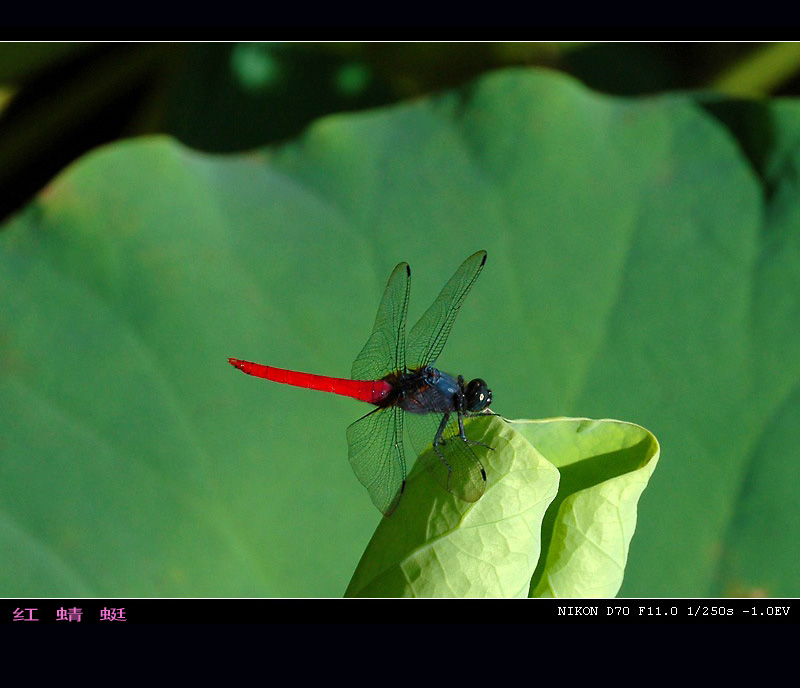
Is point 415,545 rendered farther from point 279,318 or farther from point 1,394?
point 1,394

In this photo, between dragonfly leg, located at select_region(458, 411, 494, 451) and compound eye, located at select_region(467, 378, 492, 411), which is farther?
compound eye, located at select_region(467, 378, 492, 411)

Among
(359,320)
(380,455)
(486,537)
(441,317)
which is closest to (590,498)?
(486,537)

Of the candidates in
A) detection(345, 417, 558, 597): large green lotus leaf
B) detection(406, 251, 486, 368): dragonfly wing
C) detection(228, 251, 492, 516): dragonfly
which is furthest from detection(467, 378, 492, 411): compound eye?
detection(345, 417, 558, 597): large green lotus leaf

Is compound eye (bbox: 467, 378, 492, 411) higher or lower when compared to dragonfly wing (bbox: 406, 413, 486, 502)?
higher

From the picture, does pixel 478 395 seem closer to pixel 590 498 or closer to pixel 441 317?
pixel 441 317

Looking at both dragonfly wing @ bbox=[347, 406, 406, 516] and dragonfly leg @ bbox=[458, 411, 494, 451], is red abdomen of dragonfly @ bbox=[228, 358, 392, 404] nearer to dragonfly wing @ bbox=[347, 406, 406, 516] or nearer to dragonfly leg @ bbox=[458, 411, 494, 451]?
dragonfly wing @ bbox=[347, 406, 406, 516]

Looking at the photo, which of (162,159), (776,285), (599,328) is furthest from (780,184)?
(162,159)

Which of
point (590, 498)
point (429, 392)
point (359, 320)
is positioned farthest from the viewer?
point (359, 320)

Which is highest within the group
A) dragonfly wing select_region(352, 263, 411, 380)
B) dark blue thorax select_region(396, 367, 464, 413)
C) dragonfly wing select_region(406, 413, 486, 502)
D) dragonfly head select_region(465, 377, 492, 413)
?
dragonfly wing select_region(352, 263, 411, 380)
